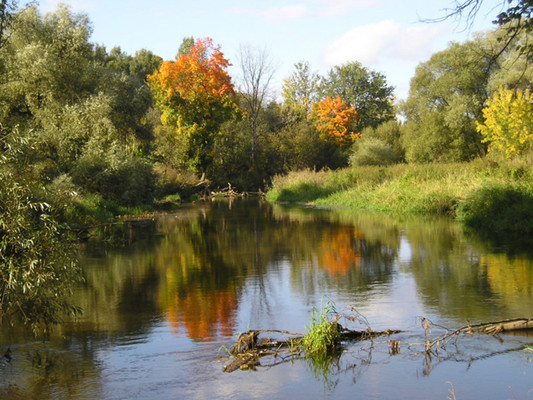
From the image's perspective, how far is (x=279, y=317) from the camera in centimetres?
1048

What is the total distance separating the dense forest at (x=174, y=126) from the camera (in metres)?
8.98

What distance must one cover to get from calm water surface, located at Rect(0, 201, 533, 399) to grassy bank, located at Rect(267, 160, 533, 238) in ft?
9.83

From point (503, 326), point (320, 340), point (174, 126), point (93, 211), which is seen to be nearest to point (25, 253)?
point (320, 340)

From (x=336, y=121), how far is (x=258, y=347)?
55700 millimetres

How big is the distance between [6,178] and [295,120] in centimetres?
5934

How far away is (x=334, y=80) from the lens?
230ft

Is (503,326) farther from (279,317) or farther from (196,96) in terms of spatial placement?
(196,96)

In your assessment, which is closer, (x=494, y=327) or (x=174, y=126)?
(x=494, y=327)

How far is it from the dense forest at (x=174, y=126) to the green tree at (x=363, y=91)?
157mm

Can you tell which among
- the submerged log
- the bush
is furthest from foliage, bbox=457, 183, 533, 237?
the bush

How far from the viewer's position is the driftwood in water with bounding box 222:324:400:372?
807 centimetres

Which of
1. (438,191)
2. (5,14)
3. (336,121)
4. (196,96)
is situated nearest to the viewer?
(5,14)

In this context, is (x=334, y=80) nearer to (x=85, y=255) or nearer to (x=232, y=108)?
(x=232, y=108)

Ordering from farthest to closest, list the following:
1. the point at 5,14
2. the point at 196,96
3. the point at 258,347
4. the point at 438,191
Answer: the point at 196,96
the point at 438,191
the point at 5,14
the point at 258,347
